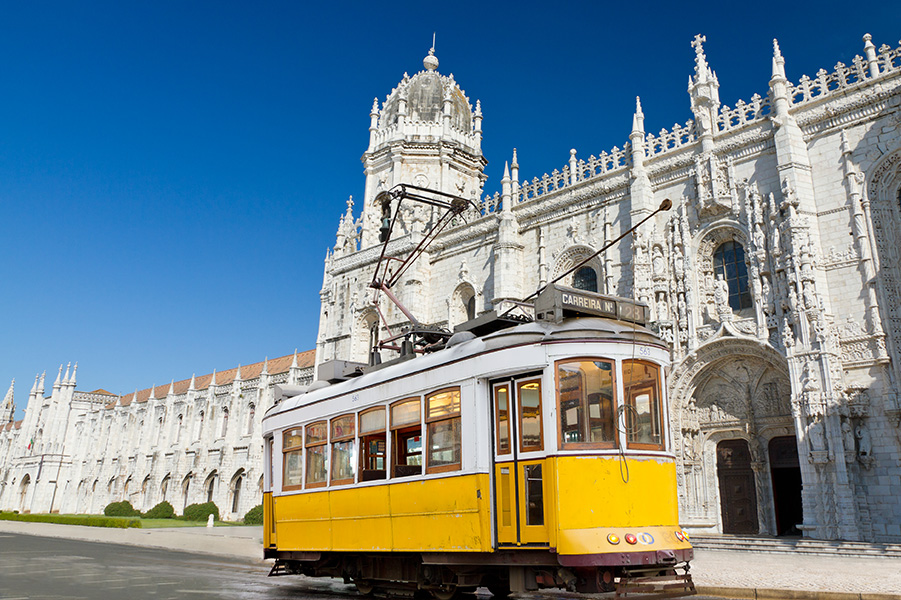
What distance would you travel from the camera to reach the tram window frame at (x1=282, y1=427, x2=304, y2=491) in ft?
36.9

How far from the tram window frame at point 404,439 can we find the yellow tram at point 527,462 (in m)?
0.02

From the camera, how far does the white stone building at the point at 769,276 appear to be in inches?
674

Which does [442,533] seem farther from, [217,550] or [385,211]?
[385,211]

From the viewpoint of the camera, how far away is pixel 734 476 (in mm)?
19875

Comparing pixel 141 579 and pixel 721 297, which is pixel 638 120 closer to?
pixel 721 297

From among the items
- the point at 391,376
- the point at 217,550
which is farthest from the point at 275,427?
the point at 217,550

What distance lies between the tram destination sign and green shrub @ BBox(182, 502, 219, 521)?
1527 inches

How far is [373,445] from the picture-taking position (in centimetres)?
964

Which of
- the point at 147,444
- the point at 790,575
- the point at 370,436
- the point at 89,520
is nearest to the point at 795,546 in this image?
the point at 790,575

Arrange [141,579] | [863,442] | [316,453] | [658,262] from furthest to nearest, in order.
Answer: [658,262] → [863,442] → [141,579] → [316,453]

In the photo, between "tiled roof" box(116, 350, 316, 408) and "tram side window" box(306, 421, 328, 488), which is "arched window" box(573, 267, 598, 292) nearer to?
"tram side window" box(306, 421, 328, 488)

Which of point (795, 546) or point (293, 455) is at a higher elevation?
point (293, 455)

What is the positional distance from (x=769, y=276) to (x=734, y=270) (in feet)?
5.05

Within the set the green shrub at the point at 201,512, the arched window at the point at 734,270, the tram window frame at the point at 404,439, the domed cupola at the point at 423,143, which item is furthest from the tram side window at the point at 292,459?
the green shrub at the point at 201,512
